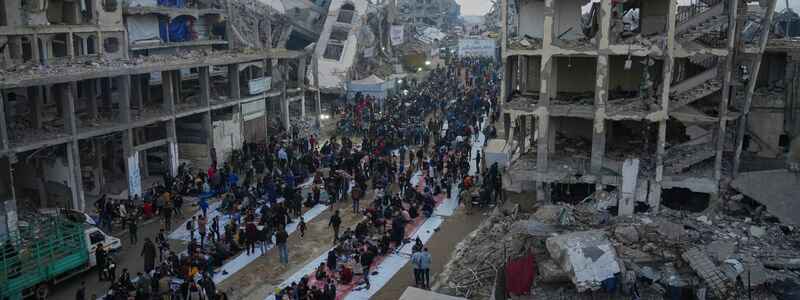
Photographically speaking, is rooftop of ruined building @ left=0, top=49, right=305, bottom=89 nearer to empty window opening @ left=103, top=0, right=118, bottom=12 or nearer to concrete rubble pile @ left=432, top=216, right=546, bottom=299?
empty window opening @ left=103, top=0, right=118, bottom=12

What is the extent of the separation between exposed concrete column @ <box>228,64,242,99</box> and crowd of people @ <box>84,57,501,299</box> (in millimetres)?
2799

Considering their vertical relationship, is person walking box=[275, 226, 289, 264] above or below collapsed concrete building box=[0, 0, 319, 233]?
below

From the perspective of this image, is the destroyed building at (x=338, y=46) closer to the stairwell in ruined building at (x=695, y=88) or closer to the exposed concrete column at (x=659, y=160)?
the stairwell in ruined building at (x=695, y=88)

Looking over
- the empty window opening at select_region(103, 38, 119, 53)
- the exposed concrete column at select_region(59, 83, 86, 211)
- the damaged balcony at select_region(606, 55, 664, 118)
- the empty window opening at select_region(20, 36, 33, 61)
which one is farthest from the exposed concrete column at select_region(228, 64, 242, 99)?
the damaged balcony at select_region(606, 55, 664, 118)

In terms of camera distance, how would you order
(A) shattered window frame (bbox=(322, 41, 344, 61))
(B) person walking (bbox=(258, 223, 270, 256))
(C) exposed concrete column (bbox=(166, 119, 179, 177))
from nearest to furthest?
(B) person walking (bbox=(258, 223, 270, 256)), (C) exposed concrete column (bbox=(166, 119, 179, 177)), (A) shattered window frame (bbox=(322, 41, 344, 61))

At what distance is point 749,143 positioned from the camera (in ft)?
81.5

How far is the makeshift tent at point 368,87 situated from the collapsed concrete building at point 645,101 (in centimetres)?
1966

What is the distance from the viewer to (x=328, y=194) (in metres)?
26.4

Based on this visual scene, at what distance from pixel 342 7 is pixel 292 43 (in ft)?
18.5

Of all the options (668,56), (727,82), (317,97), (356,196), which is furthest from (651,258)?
(317,97)

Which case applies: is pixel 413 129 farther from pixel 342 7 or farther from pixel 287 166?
pixel 342 7

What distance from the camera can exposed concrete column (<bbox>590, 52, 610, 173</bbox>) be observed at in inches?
882

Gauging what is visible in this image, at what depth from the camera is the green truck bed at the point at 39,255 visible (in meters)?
17.0

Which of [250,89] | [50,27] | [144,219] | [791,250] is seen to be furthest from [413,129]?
[791,250]
